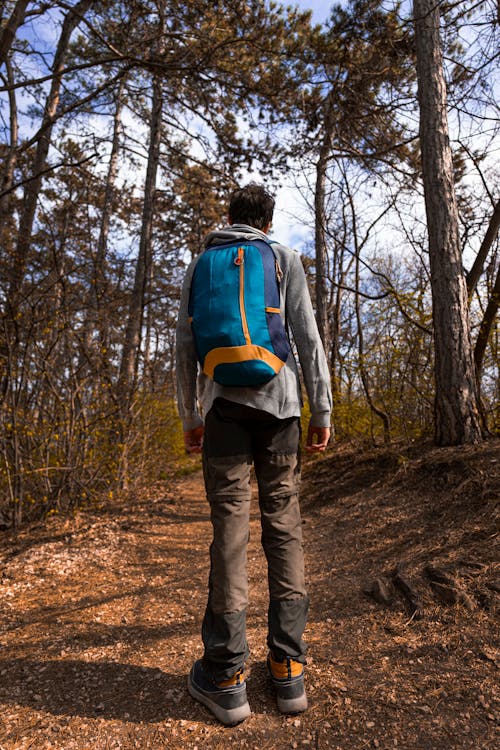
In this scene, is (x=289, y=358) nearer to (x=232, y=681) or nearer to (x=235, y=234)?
(x=235, y=234)

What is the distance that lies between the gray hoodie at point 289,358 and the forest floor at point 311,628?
1031mm

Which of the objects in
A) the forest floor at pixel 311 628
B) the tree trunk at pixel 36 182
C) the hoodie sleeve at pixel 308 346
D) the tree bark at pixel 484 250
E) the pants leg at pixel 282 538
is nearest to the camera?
the forest floor at pixel 311 628

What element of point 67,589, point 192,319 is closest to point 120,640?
point 67,589

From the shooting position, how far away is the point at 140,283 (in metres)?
6.76

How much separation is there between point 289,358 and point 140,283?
18.0 ft

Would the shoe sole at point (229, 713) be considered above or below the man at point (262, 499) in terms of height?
below

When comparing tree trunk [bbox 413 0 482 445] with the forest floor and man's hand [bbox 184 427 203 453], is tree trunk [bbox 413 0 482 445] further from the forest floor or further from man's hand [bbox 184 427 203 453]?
man's hand [bbox 184 427 203 453]

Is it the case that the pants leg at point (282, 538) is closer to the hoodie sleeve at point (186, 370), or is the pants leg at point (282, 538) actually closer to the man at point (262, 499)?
the man at point (262, 499)

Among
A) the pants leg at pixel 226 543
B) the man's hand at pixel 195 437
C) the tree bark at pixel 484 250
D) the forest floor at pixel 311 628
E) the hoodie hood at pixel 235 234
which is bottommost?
the forest floor at pixel 311 628

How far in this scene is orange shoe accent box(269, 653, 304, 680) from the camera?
1.61m

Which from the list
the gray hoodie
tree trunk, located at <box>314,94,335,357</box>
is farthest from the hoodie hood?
tree trunk, located at <box>314,94,335,357</box>

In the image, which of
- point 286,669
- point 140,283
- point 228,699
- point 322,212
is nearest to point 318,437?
point 286,669

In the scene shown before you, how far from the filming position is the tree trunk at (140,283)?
18.5ft

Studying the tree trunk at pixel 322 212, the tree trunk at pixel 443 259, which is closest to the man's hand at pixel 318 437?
the tree trunk at pixel 443 259
